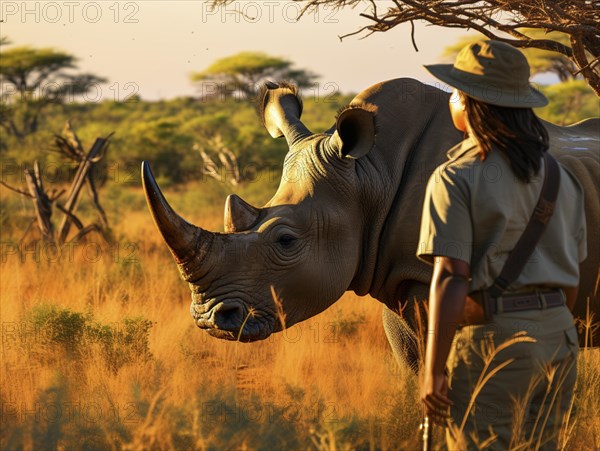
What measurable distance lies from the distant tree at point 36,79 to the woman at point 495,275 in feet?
81.3

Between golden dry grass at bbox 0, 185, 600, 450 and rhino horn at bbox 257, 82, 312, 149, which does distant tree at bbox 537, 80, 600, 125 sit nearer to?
golden dry grass at bbox 0, 185, 600, 450

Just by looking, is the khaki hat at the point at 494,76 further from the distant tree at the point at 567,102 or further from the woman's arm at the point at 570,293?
the distant tree at the point at 567,102

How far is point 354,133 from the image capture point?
15.8 ft

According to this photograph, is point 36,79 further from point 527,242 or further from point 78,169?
point 527,242

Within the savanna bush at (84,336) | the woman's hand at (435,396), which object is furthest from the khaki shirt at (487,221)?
the savanna bush at (84,336)

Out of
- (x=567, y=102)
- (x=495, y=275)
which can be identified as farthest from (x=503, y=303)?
(x=567, y=102)

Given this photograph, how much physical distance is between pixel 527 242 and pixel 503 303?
0.21m

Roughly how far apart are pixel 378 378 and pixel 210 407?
1360mm

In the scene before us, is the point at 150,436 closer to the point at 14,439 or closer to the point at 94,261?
the point at 14,439

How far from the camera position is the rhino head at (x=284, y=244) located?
448cm

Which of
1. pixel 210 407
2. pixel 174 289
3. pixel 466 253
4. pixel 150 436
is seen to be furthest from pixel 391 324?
pixel 174 289

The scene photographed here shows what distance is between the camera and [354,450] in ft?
14.3

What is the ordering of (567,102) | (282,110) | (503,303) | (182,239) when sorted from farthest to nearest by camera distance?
(567,102), (282,110), (182,239), (503,303)

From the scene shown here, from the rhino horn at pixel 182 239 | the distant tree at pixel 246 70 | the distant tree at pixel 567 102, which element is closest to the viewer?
the rhino horn at pixel 182 239
